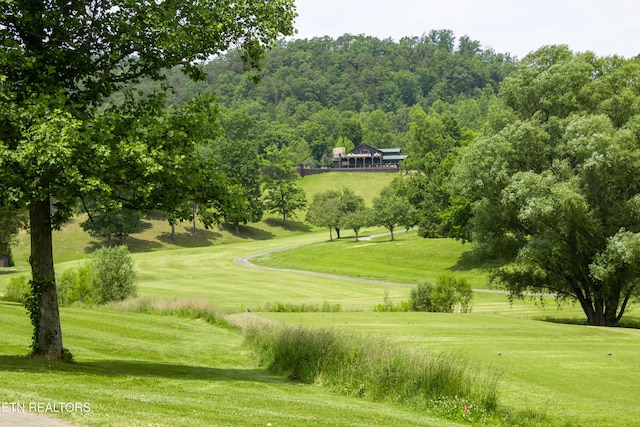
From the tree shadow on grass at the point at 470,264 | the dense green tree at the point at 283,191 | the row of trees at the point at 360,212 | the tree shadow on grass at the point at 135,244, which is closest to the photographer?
the tree shadow on grass at the point at 470,264

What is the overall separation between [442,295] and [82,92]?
93.4ft

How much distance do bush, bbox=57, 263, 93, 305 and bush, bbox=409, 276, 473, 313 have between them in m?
20.0

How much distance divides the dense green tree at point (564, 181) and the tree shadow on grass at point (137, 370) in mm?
23229

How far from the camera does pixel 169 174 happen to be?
16.3 m

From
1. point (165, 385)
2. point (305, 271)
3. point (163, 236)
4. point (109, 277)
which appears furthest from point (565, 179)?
point (163, 236)

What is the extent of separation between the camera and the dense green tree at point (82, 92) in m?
15.0

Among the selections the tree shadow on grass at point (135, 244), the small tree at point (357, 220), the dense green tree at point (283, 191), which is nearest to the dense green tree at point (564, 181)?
the small tree at point (357, 220)

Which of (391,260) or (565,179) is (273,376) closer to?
(565,179)

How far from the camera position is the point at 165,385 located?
1639 cm

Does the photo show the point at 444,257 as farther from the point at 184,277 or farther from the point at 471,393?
the point at 471,393

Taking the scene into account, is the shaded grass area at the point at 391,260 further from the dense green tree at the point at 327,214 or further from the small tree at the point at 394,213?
the dense green tree at the point at 327,214

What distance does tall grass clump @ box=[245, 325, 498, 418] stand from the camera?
16312 mm

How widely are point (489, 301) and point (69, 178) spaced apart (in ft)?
148

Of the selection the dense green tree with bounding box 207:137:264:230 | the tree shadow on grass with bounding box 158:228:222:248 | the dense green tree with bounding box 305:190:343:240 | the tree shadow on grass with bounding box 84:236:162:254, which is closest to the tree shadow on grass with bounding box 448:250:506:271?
the dense green tree with bounding box 305:190:343:240
